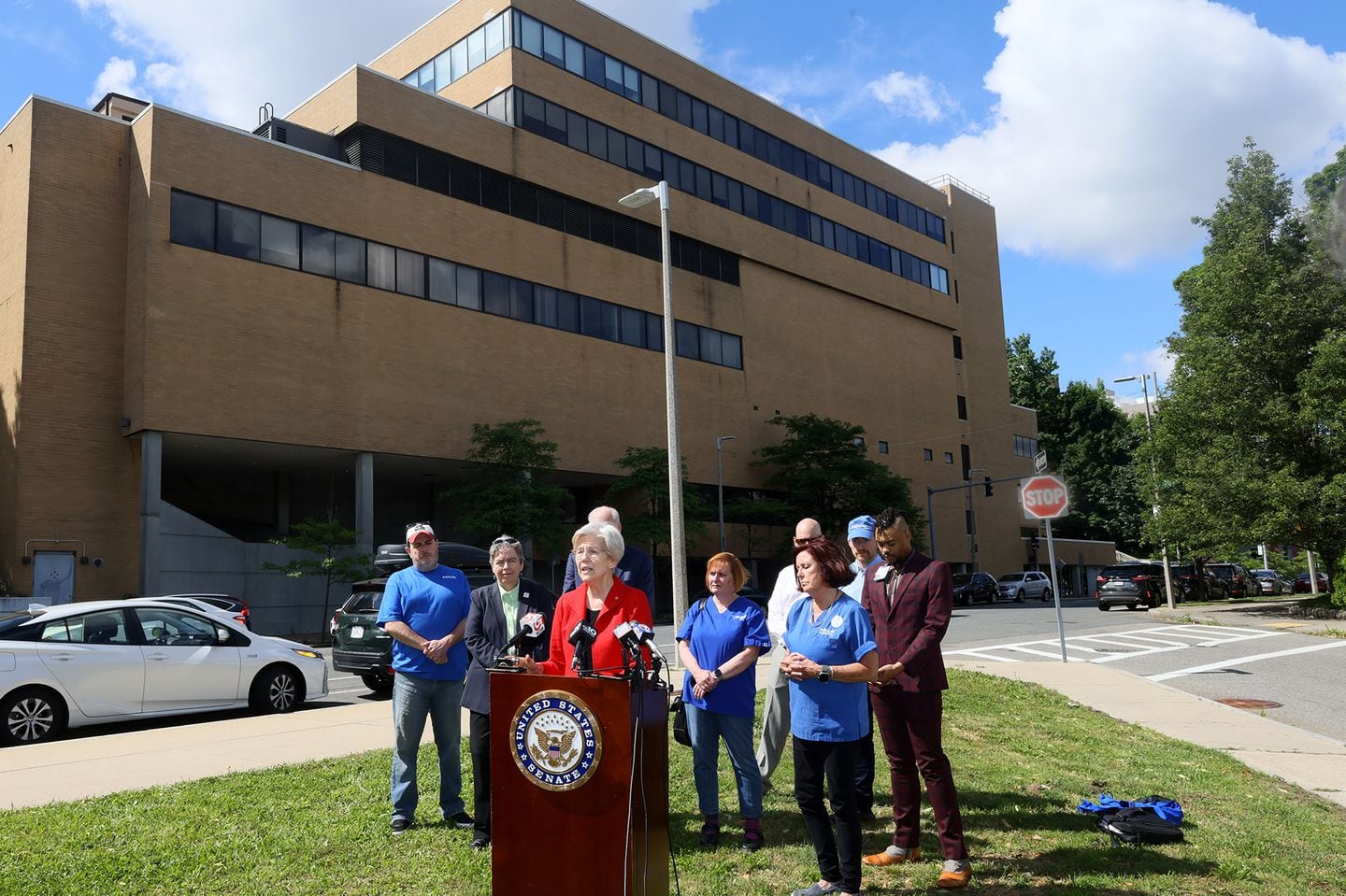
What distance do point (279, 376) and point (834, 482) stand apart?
25.3 m

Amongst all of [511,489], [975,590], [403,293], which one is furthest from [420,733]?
[975,590]

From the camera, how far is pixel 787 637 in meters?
5.17

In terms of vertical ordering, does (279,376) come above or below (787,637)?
above

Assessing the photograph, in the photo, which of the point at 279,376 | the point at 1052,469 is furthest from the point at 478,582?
the point at 1052,469

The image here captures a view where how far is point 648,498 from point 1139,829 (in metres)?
33.7

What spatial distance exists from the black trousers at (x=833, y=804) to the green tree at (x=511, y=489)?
1095 inches

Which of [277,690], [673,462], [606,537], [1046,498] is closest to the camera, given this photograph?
[606,537]

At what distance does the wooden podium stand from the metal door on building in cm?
2685

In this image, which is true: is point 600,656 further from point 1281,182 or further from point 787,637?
point 1281,182

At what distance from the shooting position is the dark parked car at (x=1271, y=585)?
5393 centimetres

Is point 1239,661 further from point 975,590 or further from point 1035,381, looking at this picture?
point 1035,381

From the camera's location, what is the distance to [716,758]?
5.82m

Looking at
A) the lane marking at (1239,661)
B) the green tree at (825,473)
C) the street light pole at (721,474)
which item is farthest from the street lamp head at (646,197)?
the green tree at (825,473)

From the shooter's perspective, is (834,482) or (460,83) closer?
(460,83)
